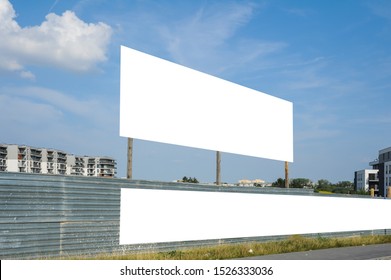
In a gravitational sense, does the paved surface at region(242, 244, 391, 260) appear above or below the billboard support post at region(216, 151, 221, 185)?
below

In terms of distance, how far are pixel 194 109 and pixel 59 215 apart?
18.1ft

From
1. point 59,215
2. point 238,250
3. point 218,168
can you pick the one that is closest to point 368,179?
point 218,168

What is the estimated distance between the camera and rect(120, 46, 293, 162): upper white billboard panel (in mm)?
14203

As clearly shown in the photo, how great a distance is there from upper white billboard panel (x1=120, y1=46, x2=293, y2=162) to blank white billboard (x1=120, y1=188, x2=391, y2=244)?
1638mm

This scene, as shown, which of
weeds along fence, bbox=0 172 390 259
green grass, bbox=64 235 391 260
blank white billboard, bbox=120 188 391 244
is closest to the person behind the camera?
weeds along fence, bbox=0 172 390 259

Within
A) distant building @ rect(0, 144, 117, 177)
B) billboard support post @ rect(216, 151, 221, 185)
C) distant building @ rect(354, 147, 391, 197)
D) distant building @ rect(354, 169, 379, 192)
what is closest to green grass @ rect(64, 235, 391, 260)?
billboard support post @ rect(216, 151, 221, 185)

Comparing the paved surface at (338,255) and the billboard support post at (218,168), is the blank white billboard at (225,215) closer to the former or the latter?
the billboard support post at (218,168)

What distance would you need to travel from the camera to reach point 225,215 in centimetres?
1712

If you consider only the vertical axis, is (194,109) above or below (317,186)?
above

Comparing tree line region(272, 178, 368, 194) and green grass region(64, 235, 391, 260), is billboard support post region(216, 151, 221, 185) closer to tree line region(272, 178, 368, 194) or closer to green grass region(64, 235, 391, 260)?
green grass region(64, 235, 391, 260)

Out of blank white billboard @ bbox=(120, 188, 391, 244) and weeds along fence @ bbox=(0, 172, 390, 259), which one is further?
blank white billboard @ bbox=(120, 188, 391, 244)

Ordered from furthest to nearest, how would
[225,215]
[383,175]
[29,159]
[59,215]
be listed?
[29,159], [383,175], [225,215], [59,215]

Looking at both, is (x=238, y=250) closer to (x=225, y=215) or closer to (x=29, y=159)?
(x=225, y=215)

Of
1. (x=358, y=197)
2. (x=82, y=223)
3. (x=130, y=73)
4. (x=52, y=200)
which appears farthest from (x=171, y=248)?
(x=358, y=197)
